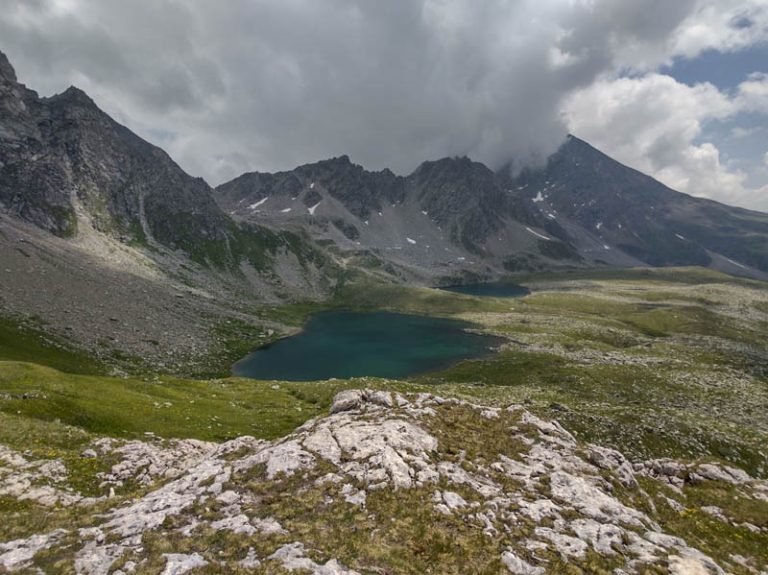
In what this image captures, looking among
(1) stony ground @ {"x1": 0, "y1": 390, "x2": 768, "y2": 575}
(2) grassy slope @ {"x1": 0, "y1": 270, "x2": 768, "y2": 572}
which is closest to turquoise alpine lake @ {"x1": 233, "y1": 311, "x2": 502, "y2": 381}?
(2) grassy slope @ {"x1": 0, "y1": 270, "x2": 768, "y2": 572}

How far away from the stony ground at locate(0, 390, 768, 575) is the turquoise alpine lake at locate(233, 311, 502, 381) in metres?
72.4

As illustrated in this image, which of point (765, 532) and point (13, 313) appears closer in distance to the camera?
point (765, 532)

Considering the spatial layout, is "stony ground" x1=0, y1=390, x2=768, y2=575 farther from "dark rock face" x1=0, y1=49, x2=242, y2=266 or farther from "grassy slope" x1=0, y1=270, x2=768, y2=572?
"dark rock face" x1=0, y1=49, x2=242, y2=266

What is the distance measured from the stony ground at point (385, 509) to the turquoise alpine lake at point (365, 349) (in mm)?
72418

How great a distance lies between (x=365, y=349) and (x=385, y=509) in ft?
354

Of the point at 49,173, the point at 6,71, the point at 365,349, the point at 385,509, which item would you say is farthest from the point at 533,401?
the point at 6,71

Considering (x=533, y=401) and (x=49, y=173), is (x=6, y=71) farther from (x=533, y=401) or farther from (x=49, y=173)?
(x=533, y=401)

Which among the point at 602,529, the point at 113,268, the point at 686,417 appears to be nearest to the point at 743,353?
the point at 686,417

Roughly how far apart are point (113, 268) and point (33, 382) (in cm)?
10533

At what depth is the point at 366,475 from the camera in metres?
18.8

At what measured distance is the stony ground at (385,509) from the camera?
14.1 m

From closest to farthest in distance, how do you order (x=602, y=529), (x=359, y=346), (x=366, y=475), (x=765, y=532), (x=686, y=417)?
(x=602, y=529)
(x=366, y=475)
(x=765, y=532)
(x=686, y=417)
(x=359, y=346)

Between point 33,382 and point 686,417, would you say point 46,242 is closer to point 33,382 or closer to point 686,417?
point 33,382

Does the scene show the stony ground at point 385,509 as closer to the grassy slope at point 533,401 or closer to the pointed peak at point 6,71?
the grassy slope at point 533,401
